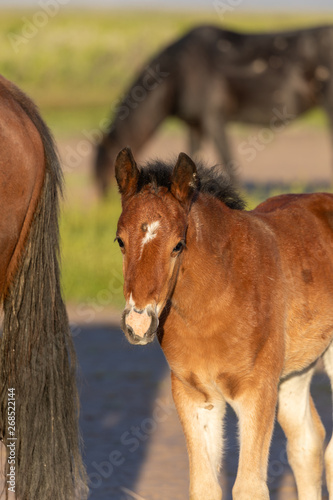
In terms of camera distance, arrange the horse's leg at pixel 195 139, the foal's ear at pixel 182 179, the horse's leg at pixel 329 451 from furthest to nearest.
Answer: the horse's leg at pixel 195 139 → the horse's leg at pixel 329 451 → the foal's ear at pixel 182 179

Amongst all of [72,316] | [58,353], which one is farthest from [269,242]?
[72,316]

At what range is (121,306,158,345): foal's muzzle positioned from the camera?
134 inches

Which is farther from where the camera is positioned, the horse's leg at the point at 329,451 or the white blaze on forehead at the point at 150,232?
the horse's leg at the point at 329,451

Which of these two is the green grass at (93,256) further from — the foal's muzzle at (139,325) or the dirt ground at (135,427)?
the foal's muzzle at (139,325)

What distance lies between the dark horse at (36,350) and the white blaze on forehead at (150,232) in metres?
0.64

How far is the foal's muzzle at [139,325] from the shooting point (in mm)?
3416

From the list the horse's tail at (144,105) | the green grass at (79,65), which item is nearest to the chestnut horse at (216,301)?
the horse's tail at (144,105)

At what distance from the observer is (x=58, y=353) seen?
418 centimetres

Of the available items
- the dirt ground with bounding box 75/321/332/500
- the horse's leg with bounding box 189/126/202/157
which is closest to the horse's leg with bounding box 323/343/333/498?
the dirt ground with bounding box 75/321/332/500

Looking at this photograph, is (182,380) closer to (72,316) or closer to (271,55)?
(72,316)

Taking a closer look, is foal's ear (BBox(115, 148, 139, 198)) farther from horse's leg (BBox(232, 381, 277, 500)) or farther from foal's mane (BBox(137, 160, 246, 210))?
horse's leg (BBox(232, 381, 277, 500))

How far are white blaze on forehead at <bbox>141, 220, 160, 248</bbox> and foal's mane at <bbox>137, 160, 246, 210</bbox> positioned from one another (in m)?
0.19

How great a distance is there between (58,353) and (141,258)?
33.2 inches

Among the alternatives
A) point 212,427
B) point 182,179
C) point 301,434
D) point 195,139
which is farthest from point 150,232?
point 195,139
